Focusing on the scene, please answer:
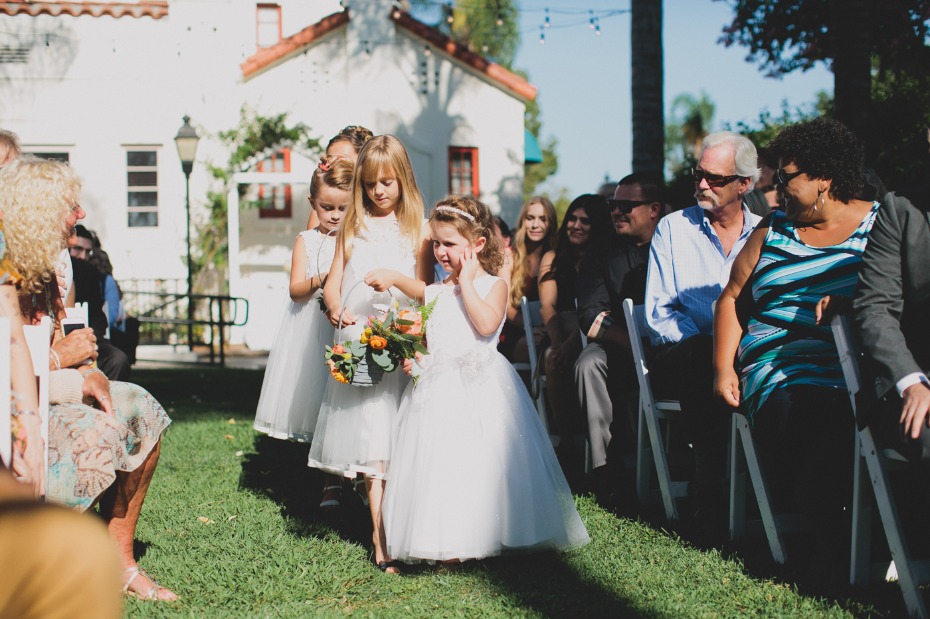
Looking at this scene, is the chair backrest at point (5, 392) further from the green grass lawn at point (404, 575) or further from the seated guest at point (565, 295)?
the seated guest at point (565, 295)

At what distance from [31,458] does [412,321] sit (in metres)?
1.86

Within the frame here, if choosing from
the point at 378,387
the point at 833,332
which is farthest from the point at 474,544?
the point at 833,332

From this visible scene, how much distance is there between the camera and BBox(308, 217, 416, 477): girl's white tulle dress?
16.4 feet

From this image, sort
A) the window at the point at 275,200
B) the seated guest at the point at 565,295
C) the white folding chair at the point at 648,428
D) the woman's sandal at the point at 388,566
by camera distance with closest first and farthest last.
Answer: the woman's sandal at the point at 388,566 < the white folding chair at the point at 648,428 < the seated guest at the point at 565,295 < the window at the point at 275,200

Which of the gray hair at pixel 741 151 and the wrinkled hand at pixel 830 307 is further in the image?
the gray hair at pixel 741 151

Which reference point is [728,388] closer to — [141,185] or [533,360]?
[533,360]

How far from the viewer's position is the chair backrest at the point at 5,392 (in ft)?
10.7

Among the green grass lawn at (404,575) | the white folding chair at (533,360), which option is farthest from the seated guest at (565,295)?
the green grass lawn at (404,575)

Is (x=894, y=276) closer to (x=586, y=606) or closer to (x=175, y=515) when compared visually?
(x=586, y=606)

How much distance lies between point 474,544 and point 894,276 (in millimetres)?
2082

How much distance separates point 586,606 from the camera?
411cm

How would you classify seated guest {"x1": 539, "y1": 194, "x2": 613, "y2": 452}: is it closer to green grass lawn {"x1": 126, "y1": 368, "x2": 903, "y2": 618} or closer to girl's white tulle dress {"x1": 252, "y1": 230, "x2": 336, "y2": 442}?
green grass lawn {"x1": 126, "y1": 368, "x2": 903, "y2": 618}

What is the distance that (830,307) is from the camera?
4.25m

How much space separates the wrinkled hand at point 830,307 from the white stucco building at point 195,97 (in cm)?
1818
